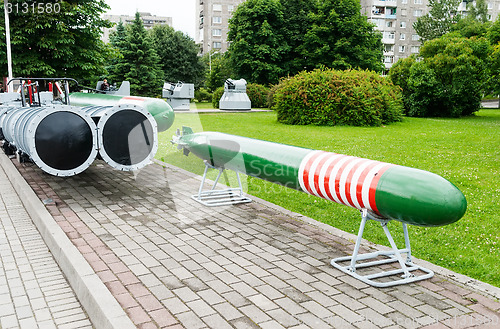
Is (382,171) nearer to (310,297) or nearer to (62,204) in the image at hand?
(310,297)

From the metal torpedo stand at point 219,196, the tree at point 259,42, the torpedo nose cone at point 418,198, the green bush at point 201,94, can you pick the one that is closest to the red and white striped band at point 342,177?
the torpedo nose cone at point 418,198

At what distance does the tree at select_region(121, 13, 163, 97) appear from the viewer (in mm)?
43469

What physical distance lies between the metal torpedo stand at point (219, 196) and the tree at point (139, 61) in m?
37.8

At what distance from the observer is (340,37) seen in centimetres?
4294

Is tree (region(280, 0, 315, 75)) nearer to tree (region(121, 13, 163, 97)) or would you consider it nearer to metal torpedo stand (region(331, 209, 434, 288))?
tree (region(121, 13, 163, 97))

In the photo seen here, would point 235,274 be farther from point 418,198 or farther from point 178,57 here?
point 178,57

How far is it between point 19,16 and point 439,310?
922 inches

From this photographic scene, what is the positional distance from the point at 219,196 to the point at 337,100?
14539 millimetres

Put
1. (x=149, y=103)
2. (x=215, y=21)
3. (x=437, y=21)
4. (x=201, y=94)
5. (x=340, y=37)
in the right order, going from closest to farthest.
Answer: (x=149, y=103), (x=340, y=37), (x=201, y=94), (x=437, y=21), (x=215, y=21)

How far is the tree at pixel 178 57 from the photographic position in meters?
55.3

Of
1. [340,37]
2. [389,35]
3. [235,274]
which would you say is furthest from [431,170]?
[389,35]

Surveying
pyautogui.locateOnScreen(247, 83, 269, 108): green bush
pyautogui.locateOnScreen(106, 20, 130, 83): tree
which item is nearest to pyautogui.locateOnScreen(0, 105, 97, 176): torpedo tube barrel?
pyautogui.locateOnScreen(247, 83, 269, 108): green bush

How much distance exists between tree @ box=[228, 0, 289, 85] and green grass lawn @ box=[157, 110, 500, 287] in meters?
23.8

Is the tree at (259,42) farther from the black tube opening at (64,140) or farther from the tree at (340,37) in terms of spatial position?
the black tube opening at (64,140)
